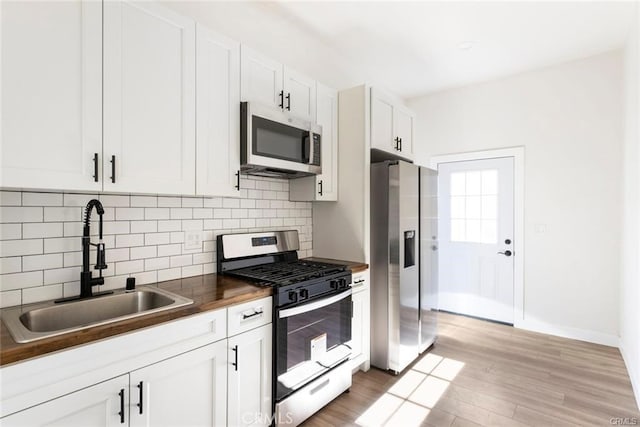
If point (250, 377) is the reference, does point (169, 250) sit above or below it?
above

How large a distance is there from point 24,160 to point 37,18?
57 cm

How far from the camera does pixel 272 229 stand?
8.82 ft

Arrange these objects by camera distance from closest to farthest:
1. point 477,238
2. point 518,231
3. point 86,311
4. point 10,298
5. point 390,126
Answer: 1. point 10,298
2. point 86,311
3. point 390,126
4. point 518,231
5. point 477,238

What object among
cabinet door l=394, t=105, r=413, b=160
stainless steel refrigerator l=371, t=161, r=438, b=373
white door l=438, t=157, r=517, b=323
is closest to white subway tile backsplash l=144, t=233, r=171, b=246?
stainless steel refrigerator l=371, t=161, r=438, b=373

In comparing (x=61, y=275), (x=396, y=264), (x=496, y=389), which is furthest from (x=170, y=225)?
(x=496, y=389)

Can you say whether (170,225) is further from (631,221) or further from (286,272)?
(631,221)

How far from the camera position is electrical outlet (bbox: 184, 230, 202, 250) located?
211 cm

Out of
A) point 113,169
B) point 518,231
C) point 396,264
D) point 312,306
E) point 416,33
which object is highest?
point 416,33

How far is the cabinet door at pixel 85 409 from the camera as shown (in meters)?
1.07

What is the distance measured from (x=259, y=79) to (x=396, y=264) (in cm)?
174

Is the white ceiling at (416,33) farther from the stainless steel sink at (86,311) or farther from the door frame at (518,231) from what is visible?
the stainless steel sink at (86,311)

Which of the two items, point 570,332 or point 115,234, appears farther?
point 570,332

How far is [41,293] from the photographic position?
61.1 inches

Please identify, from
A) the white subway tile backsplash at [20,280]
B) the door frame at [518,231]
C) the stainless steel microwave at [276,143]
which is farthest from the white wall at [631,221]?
the white subway tile backsplash at [20,280]
